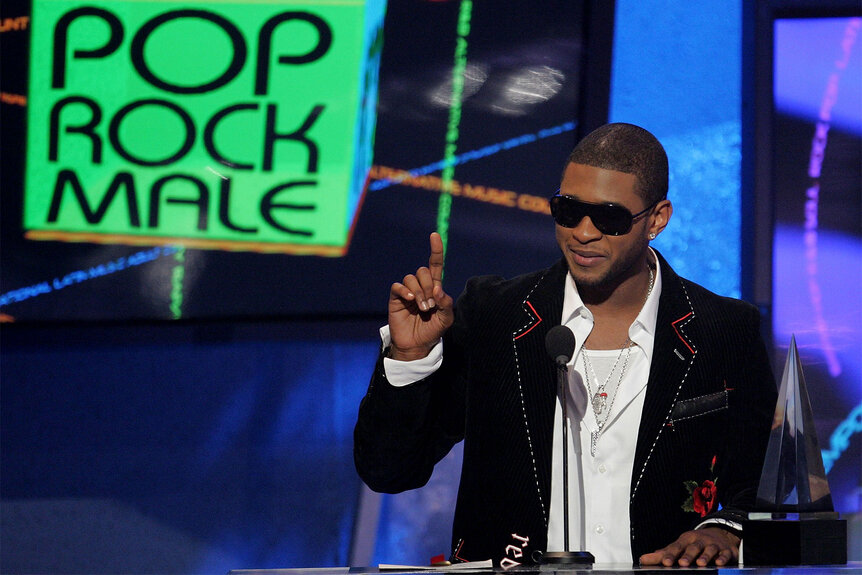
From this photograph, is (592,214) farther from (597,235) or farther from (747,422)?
(747,422)

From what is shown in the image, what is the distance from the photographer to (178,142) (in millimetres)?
3783

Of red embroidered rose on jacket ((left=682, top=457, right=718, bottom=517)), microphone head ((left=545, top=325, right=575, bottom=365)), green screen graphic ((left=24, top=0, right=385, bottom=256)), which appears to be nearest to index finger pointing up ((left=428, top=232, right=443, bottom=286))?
microphone head ((left=545, top=325, right=575, bottom=365))

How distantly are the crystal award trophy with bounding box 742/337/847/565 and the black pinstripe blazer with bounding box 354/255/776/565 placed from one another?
0.33 metres

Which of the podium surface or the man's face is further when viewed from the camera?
the man's face

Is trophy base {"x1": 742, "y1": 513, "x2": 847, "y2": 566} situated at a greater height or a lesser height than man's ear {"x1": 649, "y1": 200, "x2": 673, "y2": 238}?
lesser

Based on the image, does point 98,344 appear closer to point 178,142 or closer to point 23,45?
point 178,142

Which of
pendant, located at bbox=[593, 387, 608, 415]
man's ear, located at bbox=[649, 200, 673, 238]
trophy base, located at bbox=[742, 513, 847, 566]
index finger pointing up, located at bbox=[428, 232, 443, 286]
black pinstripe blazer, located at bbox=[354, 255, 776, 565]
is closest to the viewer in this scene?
trophy base, located at bbox=[742, 513, 847, 566]

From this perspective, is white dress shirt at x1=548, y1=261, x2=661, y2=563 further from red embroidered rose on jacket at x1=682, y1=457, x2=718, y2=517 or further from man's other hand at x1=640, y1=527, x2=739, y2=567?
man's other hand at x1=640, y1=527, x2=739, y2=567

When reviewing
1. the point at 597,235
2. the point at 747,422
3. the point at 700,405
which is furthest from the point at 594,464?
the point at 597,235

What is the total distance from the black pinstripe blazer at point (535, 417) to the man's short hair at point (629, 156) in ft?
0.78

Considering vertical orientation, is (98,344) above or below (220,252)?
below

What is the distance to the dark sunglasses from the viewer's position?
7.30 ft

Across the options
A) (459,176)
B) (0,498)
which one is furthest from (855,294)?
(0,498)

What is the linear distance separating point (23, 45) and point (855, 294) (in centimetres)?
311
